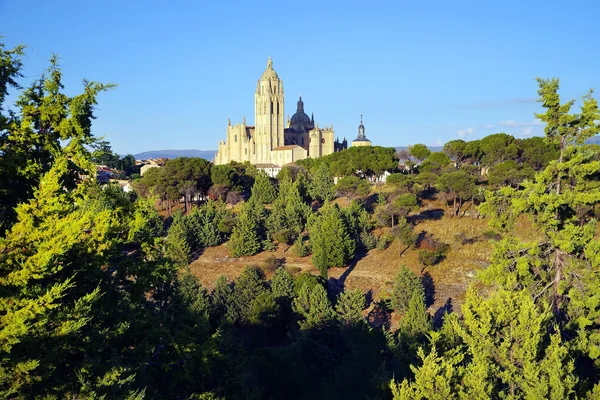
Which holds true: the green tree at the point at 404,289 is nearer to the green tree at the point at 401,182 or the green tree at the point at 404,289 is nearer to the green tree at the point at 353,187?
the green tree at the point at 401,182

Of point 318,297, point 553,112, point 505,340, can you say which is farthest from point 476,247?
point 505,340

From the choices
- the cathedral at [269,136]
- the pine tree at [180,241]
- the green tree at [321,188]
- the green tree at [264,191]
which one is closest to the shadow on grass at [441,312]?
the pine tree at [180,241]

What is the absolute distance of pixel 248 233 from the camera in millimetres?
36219

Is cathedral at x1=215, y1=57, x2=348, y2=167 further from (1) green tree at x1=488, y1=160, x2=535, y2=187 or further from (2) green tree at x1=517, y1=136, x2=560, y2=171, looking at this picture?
(1) green tree at x1=488, y1=160, x2=535, y2=187

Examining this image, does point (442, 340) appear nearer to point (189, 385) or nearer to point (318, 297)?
point (189, 385)

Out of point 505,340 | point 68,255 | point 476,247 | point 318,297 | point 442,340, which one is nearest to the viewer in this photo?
point 68,255

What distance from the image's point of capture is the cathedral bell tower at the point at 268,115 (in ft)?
340

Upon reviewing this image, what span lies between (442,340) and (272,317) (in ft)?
38.0

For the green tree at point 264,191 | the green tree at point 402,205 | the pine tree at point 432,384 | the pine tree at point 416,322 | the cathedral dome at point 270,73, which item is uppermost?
the cathedral dome at point 270,73

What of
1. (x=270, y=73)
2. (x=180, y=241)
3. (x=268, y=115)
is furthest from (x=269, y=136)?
(x=180, y=241)

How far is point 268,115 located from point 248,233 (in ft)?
234

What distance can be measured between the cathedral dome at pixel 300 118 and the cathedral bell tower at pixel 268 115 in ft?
28.2

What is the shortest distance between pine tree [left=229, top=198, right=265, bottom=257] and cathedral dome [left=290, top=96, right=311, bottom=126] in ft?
255

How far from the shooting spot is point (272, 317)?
24484 millimetres
